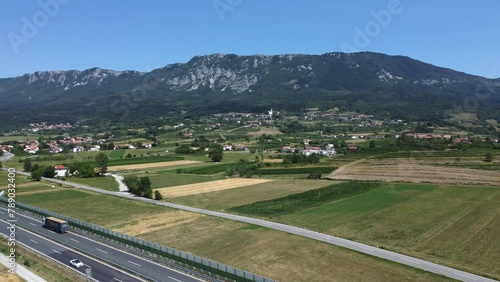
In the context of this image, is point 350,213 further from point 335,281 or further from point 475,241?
point 335,281

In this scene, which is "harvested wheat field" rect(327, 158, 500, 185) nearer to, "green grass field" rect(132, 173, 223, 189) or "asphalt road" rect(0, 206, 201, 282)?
"green grass field" rect(132, 173, 223, 189)

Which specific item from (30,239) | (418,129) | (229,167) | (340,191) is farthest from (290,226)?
(418,129)

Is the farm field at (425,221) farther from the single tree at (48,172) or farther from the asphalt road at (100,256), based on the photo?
the single tree at (48,172)

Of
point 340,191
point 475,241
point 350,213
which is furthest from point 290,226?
point 340,191

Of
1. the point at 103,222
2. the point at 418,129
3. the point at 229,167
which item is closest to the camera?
the point at 103,222

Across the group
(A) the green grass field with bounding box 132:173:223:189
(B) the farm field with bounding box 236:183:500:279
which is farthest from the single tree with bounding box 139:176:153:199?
(B) the farm field with bounding box 236:183:500:279

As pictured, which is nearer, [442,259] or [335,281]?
[335,281]

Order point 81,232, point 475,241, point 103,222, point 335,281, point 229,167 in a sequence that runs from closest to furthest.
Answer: point 335,281 < point 475,241 < point 81,232 < point 103,222 < point 229,167
